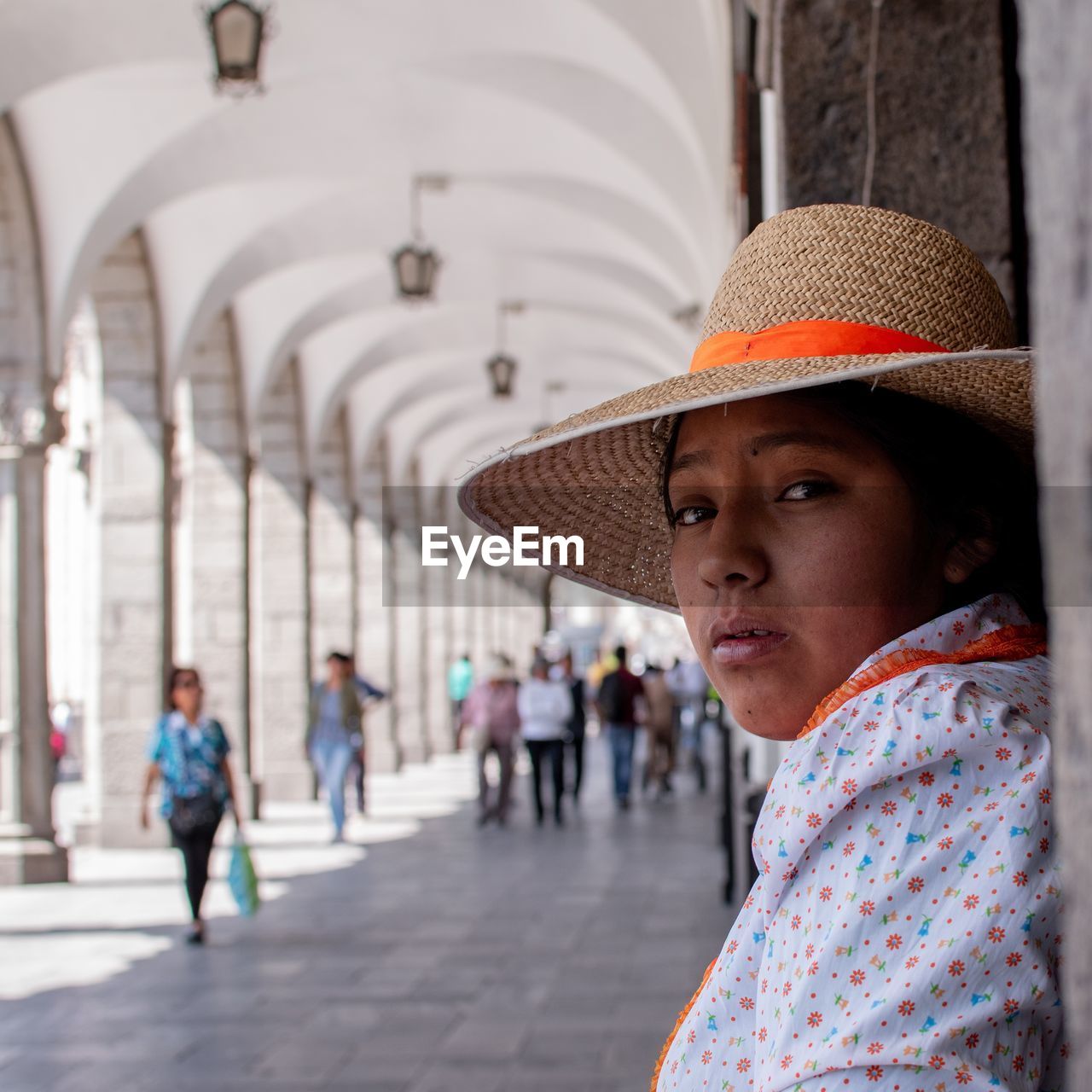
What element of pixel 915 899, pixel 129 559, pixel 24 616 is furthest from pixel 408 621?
pixel 915 899

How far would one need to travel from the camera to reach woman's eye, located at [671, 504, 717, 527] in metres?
1.28

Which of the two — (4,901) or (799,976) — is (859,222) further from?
(4,901)

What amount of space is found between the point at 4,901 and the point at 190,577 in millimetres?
5788

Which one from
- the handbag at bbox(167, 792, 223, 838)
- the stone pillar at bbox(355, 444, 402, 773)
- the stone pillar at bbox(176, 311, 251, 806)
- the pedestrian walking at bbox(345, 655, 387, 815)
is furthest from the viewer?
the stone pillar at bbox(355, 444, 402, 773)

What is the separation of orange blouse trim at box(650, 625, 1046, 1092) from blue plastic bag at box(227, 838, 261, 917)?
6658 mm

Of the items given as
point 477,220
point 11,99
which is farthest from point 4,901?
point 477,220

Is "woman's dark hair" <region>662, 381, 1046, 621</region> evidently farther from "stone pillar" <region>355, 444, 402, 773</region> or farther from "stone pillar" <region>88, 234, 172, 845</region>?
"stone pillar" <region>355, 444, 402, 773</region>

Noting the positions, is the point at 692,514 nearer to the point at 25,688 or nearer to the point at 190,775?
the point at 190,775

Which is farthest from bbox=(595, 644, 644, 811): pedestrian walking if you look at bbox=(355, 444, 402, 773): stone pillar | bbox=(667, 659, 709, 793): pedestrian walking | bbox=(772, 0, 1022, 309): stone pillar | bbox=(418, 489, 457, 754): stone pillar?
bbox=(772, 0, 1022, 309): stone pillar

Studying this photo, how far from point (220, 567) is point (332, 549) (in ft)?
16.7

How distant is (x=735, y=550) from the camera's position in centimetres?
114

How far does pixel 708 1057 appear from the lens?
40.5 inches

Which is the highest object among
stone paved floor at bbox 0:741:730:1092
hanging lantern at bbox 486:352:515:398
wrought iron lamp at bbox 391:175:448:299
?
wrought iron lamp at bbox 391:175:448:299

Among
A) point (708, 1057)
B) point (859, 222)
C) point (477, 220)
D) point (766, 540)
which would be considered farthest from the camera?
point (477, 220)
